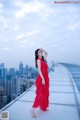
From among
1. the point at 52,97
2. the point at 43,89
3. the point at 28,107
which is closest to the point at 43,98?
the point at 43,89

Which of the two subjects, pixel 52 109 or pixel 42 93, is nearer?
pixel 42 93

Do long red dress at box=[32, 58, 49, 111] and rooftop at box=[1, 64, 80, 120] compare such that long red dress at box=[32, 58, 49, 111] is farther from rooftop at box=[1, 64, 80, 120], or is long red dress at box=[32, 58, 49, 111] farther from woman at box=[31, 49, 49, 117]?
rooftop at box=[1, 64, 80, 120]

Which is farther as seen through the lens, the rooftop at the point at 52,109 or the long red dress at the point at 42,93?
the long red dress at the point at 42,93

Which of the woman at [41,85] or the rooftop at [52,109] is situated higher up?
the woman at [41,85]

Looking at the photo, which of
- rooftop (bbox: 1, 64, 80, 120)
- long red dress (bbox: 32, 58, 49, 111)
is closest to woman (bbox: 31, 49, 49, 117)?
long red dress (bbox: 32, 58, 49, 111)

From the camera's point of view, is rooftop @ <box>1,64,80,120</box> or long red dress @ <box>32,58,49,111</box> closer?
rooftop @ <box>1,64,80,120</box>

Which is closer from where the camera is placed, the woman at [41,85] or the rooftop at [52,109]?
the rooftop at [52,109]

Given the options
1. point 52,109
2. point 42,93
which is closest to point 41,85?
point 42,93

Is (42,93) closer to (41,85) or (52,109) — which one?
(41,85)

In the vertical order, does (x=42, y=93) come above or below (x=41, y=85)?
below

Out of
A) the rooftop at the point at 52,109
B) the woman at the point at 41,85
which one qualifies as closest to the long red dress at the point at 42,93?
the woman at the point at 41,85

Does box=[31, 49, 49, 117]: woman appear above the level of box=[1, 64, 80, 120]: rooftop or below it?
above

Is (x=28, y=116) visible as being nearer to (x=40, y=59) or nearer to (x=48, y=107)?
(x=48, y=107)

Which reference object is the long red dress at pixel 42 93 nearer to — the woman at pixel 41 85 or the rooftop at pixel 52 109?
the woman at pixel 41 85
